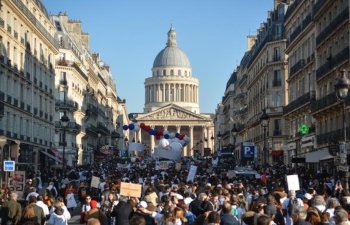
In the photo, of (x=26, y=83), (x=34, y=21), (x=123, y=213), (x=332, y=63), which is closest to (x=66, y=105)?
(x=34, y=21)

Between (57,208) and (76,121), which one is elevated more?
(76,121)

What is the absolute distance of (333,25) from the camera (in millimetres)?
40906

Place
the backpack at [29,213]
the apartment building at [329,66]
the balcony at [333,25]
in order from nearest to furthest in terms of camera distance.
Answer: the backpack at [29,213] < the balcony at [333,25] < the apartment building at [329,66]

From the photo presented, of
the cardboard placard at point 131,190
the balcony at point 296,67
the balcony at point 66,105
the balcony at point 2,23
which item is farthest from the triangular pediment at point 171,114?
the cardboard placard at point 131,190

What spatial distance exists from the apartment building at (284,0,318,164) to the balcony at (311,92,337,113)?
4.03ft

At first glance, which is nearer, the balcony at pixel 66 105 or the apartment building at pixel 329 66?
the apartment building at pixel 329 66

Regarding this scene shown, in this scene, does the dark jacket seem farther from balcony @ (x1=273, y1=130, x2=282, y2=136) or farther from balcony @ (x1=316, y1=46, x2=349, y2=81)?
balcony @ (x1=273, y1=130, x2=282, y2=136)

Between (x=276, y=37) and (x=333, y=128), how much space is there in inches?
1136

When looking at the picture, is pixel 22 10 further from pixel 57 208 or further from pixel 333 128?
pixel 57 208

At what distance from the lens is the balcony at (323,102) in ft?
133

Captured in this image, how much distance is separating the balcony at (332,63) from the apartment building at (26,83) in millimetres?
16487

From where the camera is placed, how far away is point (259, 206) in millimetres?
13898

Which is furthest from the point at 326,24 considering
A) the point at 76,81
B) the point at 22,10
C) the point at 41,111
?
the point at 76,81

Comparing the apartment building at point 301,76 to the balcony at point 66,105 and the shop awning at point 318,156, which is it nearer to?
the shop awning at point 318,156
